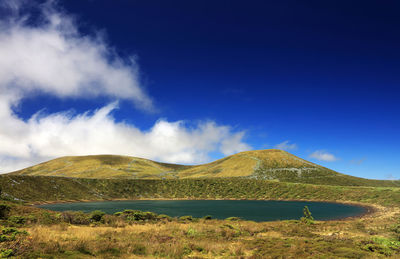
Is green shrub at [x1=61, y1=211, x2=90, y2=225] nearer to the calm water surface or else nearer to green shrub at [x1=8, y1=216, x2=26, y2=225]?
green shrub at [x1=8, y1=216, x2=26, y2=225]

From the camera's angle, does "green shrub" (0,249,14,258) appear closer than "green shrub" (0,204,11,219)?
Yes

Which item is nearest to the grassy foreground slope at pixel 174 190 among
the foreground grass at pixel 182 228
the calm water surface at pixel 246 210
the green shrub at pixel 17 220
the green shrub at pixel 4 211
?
the foreground grass at pixel 182 228

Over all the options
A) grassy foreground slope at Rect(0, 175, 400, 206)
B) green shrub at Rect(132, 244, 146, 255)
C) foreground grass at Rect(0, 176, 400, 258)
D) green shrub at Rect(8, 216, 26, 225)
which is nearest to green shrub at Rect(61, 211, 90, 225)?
foreground grass at Rect(0, 176, 400, 258)

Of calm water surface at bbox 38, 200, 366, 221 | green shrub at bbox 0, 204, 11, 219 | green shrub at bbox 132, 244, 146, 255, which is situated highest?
green shrub at bbox 0, 204, 11, 219

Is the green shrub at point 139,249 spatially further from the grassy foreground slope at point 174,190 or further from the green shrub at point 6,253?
the grassy foreground slope at point 174,190

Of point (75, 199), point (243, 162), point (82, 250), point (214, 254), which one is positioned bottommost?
point (75, 199)

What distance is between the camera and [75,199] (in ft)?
269

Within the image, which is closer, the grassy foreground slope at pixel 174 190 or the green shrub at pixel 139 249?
the green shrub at pixel 139 249

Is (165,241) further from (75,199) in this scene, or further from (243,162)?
(243,162)

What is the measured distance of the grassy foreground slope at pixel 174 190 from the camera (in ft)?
239

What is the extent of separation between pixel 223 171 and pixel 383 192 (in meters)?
117

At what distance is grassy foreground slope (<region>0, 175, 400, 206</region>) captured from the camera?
7275 centimetres

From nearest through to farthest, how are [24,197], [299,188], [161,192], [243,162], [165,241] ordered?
1. [165,241]
2. [24,197]
3. [299,188]
4. [161,192]
5. [243,162]

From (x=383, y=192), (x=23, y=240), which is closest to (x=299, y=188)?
(x=383, y=192)
